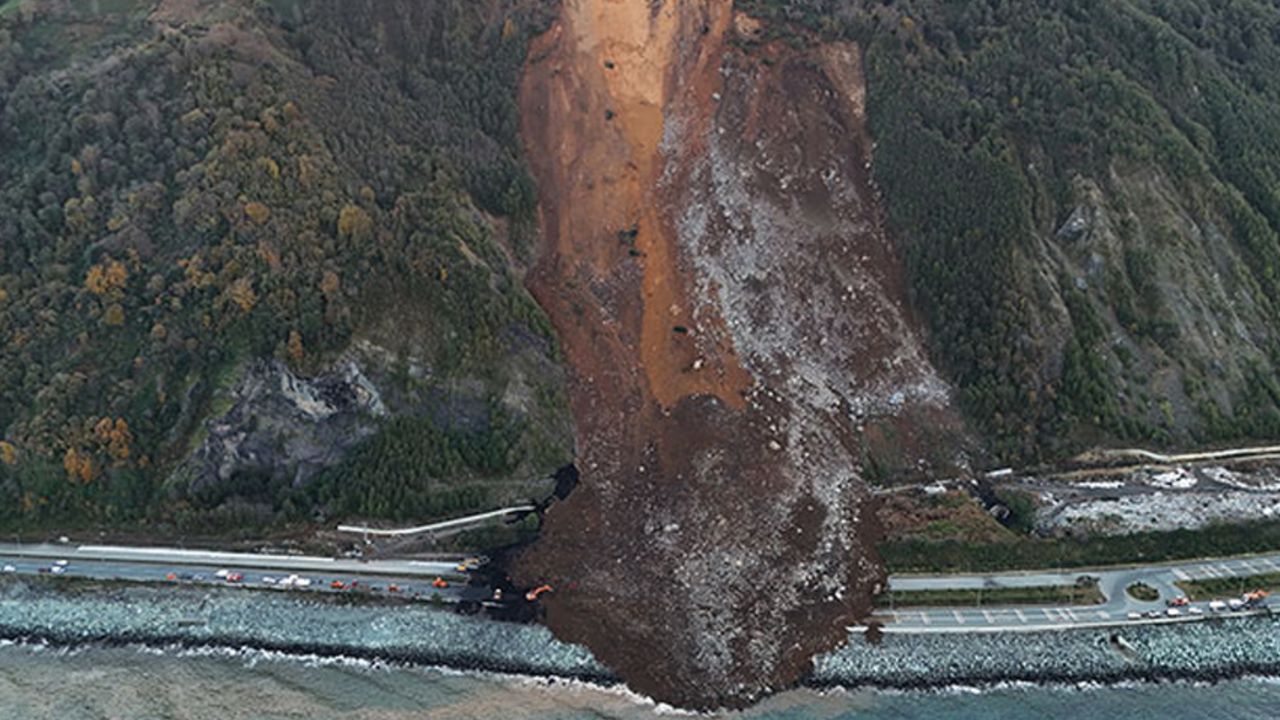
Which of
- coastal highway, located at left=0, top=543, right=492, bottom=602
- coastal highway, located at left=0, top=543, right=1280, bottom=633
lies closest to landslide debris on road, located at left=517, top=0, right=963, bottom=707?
coastal highway, located at left=0, top=543, right=1280, bottom=633

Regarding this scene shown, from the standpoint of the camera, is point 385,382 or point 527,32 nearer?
point 385,382

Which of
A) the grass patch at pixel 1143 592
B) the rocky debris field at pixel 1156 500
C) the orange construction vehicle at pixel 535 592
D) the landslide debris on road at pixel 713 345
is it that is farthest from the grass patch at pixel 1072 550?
the orange construction vehicle at pixel 535 592

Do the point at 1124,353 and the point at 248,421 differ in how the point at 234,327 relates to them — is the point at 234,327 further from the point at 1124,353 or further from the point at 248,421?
the point at 1124,353

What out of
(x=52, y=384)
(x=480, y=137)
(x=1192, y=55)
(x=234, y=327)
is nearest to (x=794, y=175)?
(x=480, y=137)

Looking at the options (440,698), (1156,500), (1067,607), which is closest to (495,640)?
(440,698)

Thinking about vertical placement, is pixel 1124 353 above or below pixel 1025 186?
below

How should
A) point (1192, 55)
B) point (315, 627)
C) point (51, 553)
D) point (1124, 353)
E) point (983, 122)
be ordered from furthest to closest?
point (1192, 55) → point (983, 122) → point (1124, 353) → point (51, 553) → point (315, 627)
